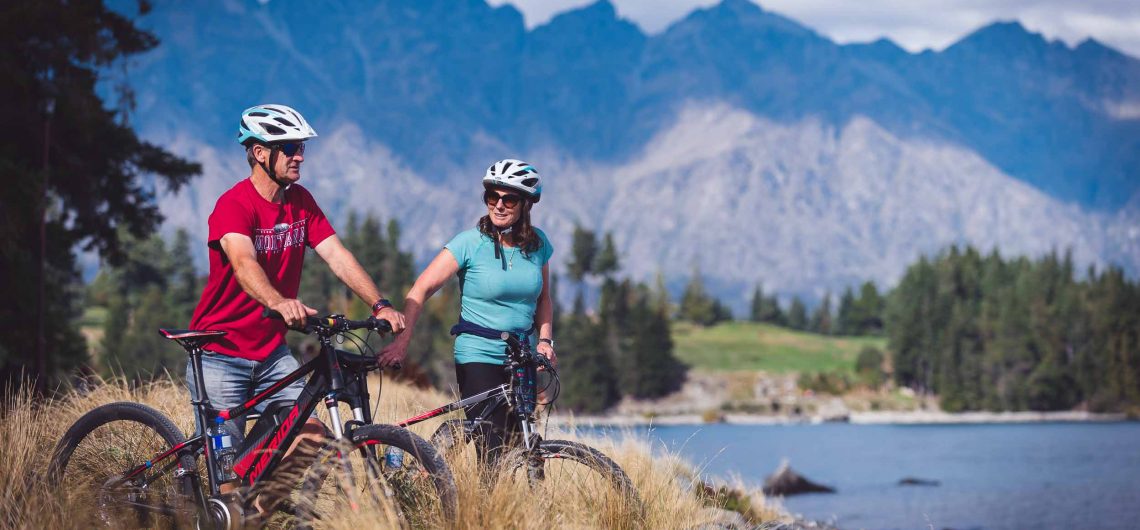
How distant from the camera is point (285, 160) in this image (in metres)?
5.60

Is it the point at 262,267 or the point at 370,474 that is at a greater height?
the point at 262,267

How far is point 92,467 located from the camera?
6270 mm

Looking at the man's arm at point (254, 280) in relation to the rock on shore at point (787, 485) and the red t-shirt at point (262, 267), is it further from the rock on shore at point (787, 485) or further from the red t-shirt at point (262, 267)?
the rock on shore at point (787, 485)

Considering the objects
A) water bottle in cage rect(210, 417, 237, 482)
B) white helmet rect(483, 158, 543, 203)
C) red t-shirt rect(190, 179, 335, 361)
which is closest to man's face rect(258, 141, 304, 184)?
red t-shirt rect(190, 179, 335, 361)

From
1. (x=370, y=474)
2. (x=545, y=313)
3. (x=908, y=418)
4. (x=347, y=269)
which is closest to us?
(x=370, y=474)

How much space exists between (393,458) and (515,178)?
76.6 inches

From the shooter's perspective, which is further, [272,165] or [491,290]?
→ [491,290]

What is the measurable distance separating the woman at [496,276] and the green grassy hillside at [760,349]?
140909 millimetres

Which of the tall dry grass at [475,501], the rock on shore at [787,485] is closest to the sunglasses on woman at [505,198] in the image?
the tall dry grass at [475,501]

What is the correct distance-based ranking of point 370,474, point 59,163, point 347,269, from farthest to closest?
point 59,163, point 347,269, point 370,474

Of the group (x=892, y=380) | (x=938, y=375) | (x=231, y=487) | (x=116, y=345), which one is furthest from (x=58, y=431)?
(x=892, y=380)

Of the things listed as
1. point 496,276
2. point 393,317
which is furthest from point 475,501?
point 496,276

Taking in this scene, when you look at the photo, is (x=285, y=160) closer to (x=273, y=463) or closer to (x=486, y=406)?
(x=273, y=463)

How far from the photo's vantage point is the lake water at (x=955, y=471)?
94.6ft
